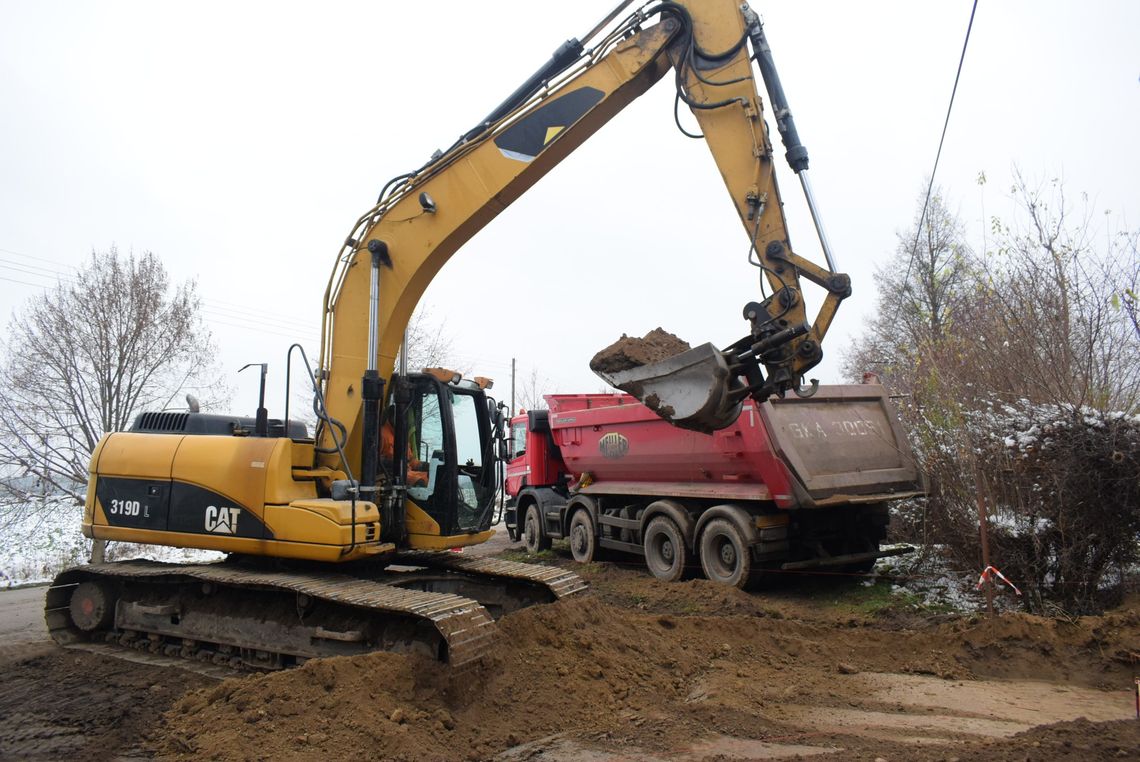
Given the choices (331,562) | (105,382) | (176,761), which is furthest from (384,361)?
(105,382)

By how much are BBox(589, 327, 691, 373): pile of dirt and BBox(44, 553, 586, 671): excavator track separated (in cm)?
188

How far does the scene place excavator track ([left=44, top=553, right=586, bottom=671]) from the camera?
499cm

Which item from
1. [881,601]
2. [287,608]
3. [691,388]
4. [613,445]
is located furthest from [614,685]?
[613,445]

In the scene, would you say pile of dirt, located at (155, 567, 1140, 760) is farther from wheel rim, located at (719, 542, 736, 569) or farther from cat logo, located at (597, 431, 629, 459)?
cat logo, located at (597, 431, 629, 459)

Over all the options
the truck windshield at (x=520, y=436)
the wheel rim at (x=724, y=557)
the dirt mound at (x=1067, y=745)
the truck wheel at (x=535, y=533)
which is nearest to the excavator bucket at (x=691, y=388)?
the dirt mound at (x=1067, y=745)

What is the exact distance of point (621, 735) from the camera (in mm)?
4383

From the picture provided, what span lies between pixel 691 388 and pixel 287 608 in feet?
11.5

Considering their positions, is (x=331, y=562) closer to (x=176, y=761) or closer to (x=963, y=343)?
(x=176, y=761)

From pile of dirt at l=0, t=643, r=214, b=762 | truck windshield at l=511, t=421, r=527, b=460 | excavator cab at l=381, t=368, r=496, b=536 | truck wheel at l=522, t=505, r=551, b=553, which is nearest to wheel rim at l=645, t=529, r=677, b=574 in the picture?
truck wheel at l=522, t=505, r=551, b=553

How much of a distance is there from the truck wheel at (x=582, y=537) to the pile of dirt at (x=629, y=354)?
20.2 ft

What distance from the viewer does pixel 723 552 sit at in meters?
9.09

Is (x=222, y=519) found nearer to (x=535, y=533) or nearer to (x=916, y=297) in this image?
(x=535, y=533)

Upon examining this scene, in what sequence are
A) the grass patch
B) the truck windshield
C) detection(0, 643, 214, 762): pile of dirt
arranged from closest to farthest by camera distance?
detection(0, 643, 214, 762): pile of dirt < the grass patch < the truck windshield

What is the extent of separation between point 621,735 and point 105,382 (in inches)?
580
